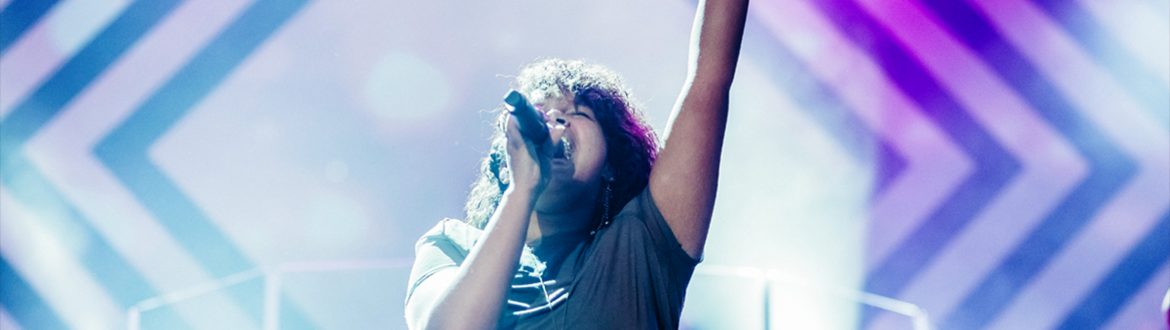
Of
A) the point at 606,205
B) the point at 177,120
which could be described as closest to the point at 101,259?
the point at 177,120

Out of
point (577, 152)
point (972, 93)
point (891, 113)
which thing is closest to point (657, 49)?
point (891, 113)

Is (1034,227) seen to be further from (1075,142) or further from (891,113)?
(891,113)

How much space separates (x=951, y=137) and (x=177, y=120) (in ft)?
8.51

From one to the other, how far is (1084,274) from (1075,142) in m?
0.48

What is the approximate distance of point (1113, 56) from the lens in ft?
11.0

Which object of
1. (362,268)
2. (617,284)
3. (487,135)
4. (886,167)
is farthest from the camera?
(886,167)

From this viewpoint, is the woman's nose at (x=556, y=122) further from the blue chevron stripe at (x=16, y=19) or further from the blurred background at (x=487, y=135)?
the blue chevron stripe at (x=16, y=19)

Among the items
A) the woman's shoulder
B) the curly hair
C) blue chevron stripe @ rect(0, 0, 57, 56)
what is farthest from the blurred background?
the woman's shoulder

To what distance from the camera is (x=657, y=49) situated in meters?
3.15

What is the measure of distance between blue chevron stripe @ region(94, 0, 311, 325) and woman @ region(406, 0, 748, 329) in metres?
2.07

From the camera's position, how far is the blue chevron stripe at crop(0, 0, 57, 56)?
3.22m

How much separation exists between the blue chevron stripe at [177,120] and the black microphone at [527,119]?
234 cm

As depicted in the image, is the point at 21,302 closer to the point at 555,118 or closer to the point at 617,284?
the point at 555,118

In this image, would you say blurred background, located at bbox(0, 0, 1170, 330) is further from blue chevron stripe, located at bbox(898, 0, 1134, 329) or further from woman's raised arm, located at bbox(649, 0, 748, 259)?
woman's raised arm, located at bbox(649, 0, 748, 259)
